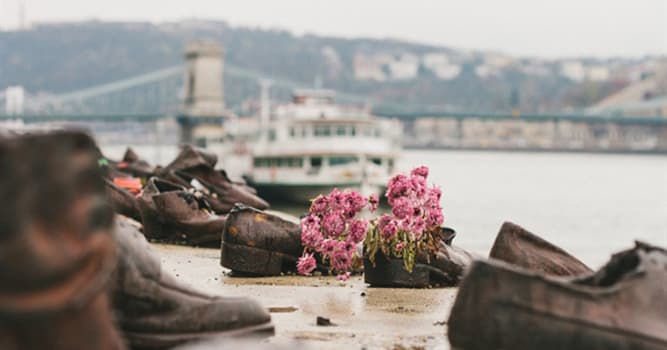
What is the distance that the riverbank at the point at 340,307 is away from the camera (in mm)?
5207

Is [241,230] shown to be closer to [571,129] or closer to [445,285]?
[445,285]

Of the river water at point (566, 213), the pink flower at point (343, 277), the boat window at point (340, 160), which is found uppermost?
the pink flower at point (343, 277)

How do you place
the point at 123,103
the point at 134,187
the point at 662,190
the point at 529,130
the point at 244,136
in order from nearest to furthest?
the point at 134,187, the point at 244,136, the point at 662,190, the point at 123,103, the point at 529,130

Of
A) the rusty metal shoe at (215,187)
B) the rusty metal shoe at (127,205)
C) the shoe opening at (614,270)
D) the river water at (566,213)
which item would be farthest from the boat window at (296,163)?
the shoe opening at (614,270)

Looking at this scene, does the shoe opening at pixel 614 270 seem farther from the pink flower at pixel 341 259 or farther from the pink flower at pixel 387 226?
the pink flower at pixel 341 259

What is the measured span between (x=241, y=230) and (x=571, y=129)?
175 meters

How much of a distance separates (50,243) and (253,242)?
5127 millimetres

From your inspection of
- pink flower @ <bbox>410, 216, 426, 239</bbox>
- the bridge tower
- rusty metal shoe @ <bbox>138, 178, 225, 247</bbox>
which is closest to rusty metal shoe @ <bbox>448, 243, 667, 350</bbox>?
pink flower @ <bbox>410, 216, 426, 239</bbox>

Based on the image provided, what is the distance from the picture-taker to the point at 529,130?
18312cm

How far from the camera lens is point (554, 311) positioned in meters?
4.18

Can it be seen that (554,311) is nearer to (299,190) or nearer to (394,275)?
(394,275)

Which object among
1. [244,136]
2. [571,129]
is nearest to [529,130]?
[571,129]

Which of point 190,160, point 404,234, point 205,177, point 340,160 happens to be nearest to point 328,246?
point 404,234

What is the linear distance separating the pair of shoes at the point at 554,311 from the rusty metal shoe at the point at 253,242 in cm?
358
